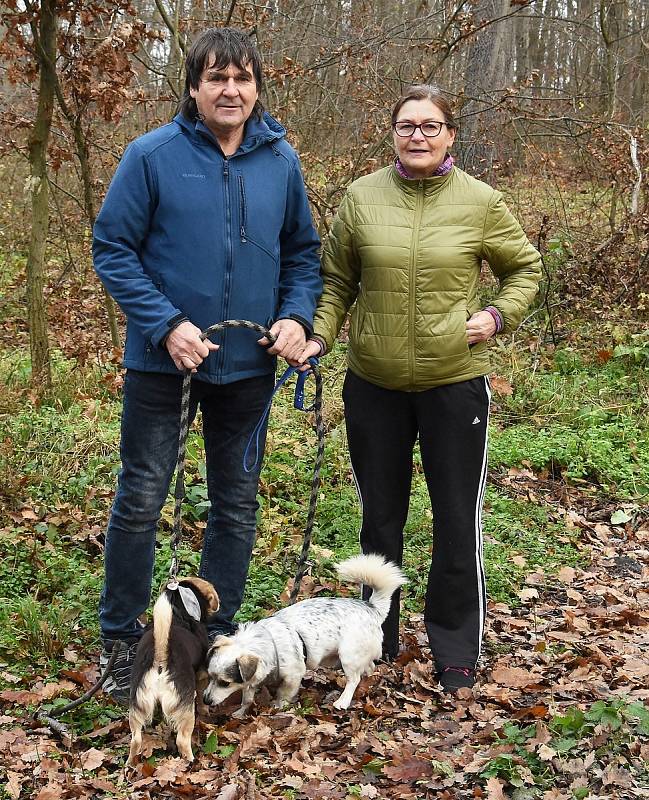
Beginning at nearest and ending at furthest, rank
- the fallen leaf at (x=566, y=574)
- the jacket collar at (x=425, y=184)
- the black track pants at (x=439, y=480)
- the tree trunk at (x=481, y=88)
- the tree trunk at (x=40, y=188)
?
the jacket collar at (x=425, y=184) → the black track pants at (x=439, y=480) → the fallen leaf at (x=566, y=574) → the tree trunk at (x=40, y=188) → the tree trunk at (x=481, y=88)

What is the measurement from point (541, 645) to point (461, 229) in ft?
7.57

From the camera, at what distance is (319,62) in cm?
959

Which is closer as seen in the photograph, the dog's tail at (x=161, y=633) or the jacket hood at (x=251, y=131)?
the dog's tail at (x=161, y=633)

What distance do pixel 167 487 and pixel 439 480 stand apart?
1.23 meters

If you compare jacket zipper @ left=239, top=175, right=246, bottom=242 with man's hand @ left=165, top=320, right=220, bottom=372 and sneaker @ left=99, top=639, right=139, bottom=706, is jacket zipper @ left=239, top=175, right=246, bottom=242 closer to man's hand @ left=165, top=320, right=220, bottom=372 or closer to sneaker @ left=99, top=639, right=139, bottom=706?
man's hand @ left=165, top=320, right=220, bottom=372

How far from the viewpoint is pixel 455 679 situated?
4062 millimetres

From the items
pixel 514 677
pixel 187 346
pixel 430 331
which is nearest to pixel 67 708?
pixel 187 346

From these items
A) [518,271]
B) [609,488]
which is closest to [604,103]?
[609,488]

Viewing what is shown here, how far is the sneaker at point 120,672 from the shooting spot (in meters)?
3.88

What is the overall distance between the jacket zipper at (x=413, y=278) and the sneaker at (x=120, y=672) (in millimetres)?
1772

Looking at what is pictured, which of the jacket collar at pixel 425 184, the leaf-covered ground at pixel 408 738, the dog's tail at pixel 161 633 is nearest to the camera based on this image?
the leaf-covered ground at pixel 408 738

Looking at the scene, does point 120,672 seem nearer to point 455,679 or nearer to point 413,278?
point 455,679

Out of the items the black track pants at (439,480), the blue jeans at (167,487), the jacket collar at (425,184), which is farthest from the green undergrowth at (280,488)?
A: the jacket collar at (425,184)

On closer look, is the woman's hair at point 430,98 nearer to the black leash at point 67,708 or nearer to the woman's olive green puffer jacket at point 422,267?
the woman's olive green puffer jacket at point 422,267
